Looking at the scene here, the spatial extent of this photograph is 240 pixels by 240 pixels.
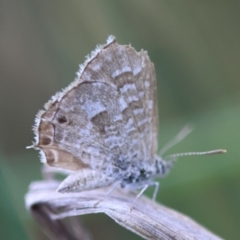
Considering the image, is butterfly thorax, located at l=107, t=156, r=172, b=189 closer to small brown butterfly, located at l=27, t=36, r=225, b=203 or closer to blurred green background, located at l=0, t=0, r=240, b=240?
small brown butterfly, located at l=27, t=36, r=225, b=203

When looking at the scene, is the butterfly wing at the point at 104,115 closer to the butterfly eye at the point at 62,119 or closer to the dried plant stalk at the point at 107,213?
the butterfly eye at the point at 62,119

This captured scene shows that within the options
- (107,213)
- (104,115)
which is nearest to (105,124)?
(104,115)

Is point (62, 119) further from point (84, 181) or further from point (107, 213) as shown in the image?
point (107, 213)

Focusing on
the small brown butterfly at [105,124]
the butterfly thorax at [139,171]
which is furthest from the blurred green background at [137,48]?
the small brown butterfly at [105,124]

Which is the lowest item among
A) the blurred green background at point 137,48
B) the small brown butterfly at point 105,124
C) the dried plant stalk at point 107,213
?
the dried plant stalk at point 107,213

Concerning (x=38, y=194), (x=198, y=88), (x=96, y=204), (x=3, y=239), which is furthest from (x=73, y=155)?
(x=198, y=88)
